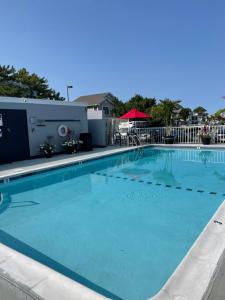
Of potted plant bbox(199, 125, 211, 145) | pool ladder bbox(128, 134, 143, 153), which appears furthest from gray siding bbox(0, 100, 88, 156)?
potted plant bbox(199, 125, 211, 145)

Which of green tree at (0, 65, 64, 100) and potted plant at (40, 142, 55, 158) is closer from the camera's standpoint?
potted plant at (40, 142, 55, 158)

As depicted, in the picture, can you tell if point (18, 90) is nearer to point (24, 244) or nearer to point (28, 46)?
point (28, 46)

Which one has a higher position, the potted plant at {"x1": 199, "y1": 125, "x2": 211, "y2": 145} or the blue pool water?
the potted plant at {"x1": 199, "y1": 125, "x2": 211, "y2": 145}

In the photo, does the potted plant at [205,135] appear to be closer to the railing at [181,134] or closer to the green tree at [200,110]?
the railing at [181,134]

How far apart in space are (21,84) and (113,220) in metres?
23.7

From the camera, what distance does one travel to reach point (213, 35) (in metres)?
14.2

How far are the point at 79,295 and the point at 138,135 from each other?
43.1 feet

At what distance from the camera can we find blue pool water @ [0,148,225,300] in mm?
2893

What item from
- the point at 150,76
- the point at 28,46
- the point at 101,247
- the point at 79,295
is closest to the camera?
the point at 79,295

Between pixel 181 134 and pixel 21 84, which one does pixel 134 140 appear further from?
pixel 21 84

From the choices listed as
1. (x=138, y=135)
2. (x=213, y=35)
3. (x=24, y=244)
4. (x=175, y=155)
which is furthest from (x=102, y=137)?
(x=24, y=244)

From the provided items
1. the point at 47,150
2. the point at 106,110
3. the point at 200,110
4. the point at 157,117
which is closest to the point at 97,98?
the point at 106,110

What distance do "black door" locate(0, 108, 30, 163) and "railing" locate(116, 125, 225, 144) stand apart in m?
7.11

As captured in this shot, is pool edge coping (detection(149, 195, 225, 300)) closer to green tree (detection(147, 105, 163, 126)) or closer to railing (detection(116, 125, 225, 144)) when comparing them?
railing (detection(116, 125, 225, 144))
